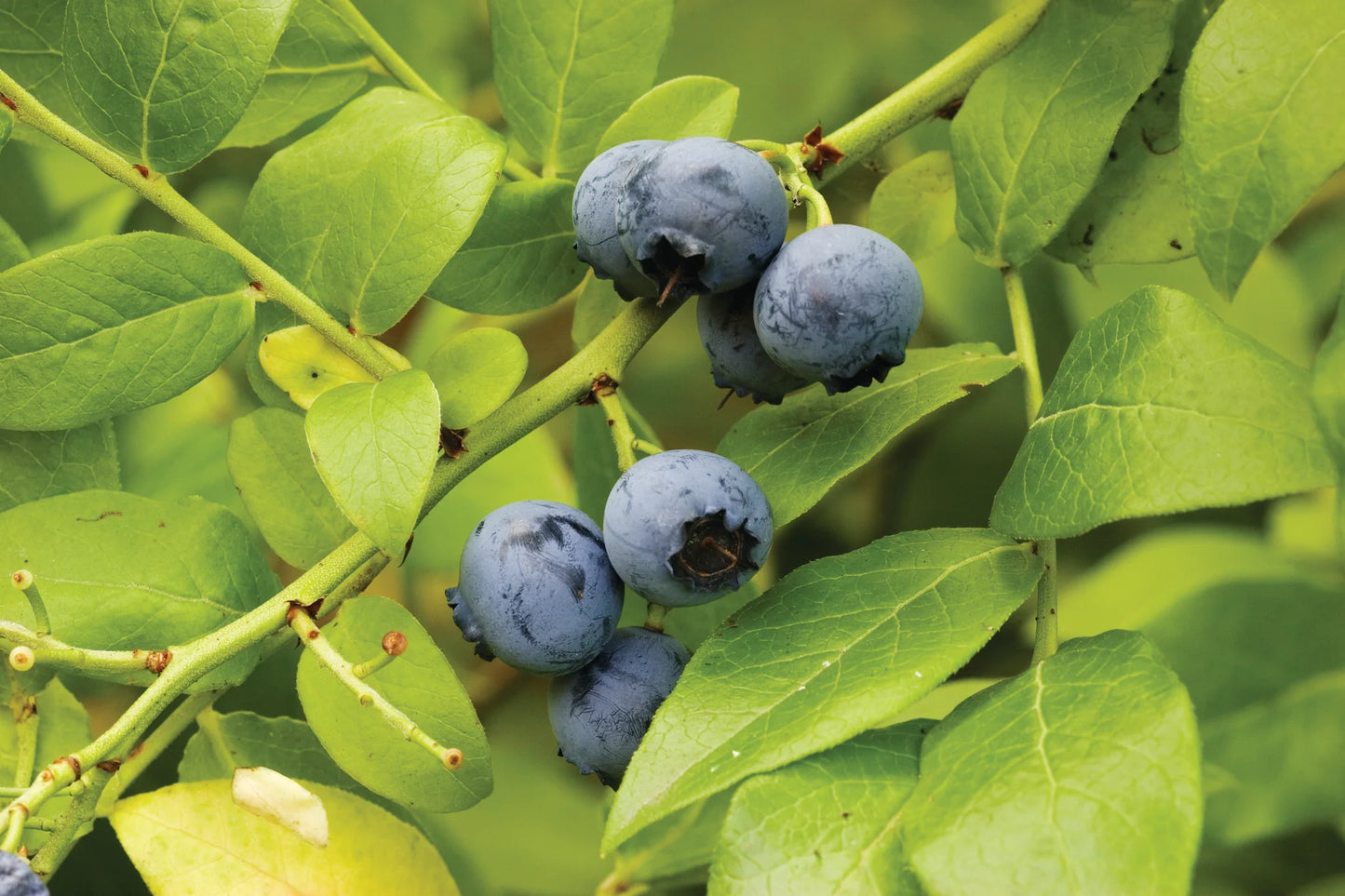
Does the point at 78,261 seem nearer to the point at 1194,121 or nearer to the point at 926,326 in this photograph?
the point at 1194,121

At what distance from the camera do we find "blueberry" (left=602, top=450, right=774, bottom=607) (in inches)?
32.1

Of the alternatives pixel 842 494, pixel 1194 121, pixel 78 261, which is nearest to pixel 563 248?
pixel 78 261

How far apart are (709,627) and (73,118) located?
0.76 meters

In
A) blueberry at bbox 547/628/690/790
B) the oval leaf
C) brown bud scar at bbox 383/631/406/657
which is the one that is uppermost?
the oval leaf

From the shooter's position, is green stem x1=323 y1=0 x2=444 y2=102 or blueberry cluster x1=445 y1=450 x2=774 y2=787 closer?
blueberry cluster x1=445 y1=450 x2=774 y2=787

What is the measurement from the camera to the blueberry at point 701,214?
2.65ft

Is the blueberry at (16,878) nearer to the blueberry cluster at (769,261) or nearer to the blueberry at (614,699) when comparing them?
the blueberry at (614,699)

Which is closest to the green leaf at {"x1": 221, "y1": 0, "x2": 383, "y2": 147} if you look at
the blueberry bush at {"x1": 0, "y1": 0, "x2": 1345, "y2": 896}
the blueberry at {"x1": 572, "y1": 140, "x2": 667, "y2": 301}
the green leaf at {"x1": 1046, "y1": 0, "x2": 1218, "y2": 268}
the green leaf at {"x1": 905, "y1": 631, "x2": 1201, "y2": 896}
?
the blueberry bush at {"x1": 0, "y1": 0, "x2": 1345, "y2": 896}

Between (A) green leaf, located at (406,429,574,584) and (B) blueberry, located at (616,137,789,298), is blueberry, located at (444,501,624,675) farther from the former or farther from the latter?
(A) green leaf, located at (406,429,574,584)

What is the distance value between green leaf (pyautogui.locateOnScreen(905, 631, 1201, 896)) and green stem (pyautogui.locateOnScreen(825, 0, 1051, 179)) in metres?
0.52

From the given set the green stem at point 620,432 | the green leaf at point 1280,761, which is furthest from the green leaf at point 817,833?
the green leaf at point 1280,761

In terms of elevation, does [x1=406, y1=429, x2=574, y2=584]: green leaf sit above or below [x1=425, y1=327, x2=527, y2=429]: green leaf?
below

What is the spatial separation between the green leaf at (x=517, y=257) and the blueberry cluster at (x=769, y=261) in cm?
18

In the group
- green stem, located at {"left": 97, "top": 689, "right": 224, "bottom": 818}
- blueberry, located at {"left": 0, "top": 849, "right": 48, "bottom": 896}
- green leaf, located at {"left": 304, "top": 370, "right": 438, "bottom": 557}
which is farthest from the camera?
green stem, located at {"left": 97, "top": 689, "right": 224, "bottom": 818}
